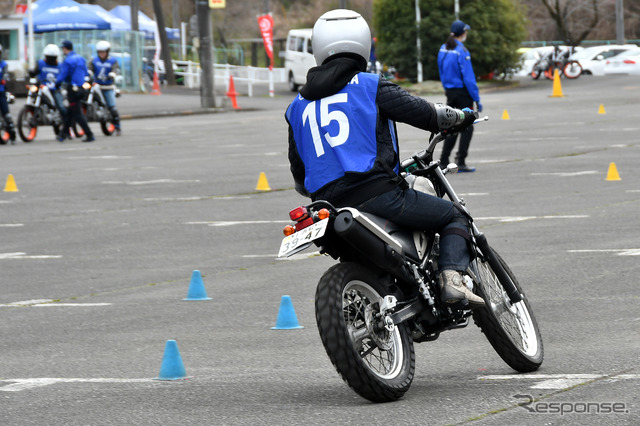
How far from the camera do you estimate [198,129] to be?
30016 mm

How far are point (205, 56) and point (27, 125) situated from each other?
12116 millimetres

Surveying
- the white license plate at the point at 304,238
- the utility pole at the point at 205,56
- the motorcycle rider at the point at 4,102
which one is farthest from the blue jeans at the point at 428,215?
the utility pole at the point at 205,56

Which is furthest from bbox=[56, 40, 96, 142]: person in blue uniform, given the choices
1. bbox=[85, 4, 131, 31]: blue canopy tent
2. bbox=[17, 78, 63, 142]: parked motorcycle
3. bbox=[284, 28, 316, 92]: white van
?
bbox=[85, 4, 131, 31]: blue canopy tent

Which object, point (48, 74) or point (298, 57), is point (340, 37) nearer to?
point (48, 74)

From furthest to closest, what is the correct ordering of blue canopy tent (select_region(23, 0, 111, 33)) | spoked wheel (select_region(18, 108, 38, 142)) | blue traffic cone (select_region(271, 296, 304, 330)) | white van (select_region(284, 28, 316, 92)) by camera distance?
blue canopy tent (select_region(23, 0, 111, 33)) < white van (select_region(284, 28, 316, 92)) < spoked wheel (select_region(18, 108, 38, 142)) < blue traffic cone (select_region(271, 296, 304, 330))

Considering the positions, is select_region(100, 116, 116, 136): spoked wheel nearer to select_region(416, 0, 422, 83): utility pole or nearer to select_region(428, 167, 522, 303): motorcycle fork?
select_region(428, 167, 522, 303): motorcycle fork

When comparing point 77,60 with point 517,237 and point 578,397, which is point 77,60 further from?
point 578,397

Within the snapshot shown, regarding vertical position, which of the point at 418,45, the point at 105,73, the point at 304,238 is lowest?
the point at 304,238

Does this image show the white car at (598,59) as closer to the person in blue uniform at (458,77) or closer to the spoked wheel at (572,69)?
the spoked wheel at (572,69)

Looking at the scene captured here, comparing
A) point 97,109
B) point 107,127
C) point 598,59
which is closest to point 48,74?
point 97,109

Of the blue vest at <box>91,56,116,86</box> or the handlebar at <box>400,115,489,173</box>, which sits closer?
the handlebar at <box>400,115,489,173</box>

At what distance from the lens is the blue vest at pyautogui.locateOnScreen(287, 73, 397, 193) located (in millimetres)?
5801

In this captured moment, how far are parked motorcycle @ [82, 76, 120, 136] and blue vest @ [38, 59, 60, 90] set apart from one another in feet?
2.19

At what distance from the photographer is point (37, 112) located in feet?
87.5
